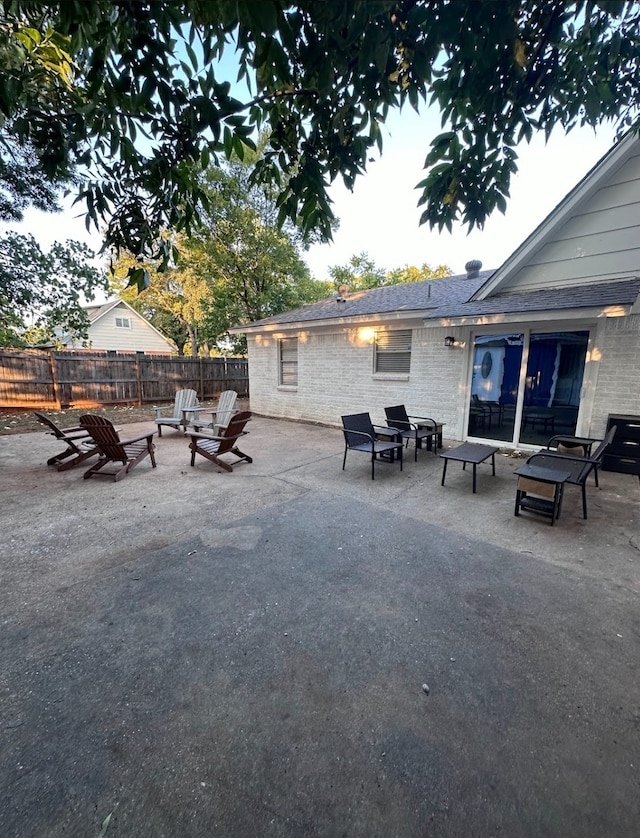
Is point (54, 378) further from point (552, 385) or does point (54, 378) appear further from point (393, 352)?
point (552, 385)

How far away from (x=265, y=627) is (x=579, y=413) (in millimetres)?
6569

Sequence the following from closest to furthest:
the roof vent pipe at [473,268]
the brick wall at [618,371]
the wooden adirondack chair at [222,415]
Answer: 1. the brick wall at [618,371]
2. the wooden adirondack chair at [222,415]
3. the roof vent pipe at [473,268]

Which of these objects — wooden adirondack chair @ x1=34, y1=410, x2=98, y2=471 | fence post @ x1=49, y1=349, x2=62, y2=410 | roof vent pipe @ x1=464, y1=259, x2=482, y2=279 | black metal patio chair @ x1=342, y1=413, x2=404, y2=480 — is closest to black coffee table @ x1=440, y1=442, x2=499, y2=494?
black metal patio chair @ x1=342, y1=413, x2=404, y2=480

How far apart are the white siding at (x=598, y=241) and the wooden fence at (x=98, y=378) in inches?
499

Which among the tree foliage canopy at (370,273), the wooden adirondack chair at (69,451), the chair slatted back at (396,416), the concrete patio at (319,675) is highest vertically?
the tree foliage canopy at (370,273)

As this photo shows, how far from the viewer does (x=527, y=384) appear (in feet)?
21.7

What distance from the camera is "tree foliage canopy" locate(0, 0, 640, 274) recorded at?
154 cm

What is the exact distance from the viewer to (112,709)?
174 cm

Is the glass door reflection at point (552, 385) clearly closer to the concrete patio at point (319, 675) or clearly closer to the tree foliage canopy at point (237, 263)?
the concrete patio at point (319, 675)

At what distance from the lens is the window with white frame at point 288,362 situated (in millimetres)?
10633

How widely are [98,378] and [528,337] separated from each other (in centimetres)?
1325

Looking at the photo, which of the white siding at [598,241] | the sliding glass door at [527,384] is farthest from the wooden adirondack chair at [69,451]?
the white siding at [598,241]

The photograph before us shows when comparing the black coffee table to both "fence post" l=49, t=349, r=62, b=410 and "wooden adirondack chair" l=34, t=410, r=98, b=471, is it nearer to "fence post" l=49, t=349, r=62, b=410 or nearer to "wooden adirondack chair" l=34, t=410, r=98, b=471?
"wooden adirondack chair" l=34, t=410, r=98, b=471

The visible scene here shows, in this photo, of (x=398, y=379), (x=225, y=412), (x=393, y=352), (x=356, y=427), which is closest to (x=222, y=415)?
(x=225, y=412)
